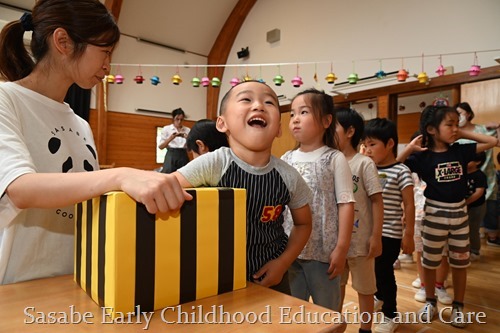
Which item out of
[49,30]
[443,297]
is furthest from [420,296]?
[49,30]

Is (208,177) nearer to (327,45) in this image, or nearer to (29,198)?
(29,198)

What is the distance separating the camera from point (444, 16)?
4.50 m

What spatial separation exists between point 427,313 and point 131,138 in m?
6.72

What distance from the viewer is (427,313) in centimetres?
207

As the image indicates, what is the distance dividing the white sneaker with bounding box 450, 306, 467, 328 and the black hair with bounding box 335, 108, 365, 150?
1239mm

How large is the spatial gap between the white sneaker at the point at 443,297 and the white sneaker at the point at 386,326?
0.71 metres

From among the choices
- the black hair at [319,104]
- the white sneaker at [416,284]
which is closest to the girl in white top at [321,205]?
the black hair at [319,104]

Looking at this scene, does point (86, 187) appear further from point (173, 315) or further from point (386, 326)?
point (386, 326)

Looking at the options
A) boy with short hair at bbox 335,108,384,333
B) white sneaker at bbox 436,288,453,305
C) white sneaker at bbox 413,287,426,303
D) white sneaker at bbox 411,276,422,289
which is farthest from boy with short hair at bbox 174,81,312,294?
white sneaker at bbox 411,276,422,289

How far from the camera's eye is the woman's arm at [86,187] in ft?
1.74

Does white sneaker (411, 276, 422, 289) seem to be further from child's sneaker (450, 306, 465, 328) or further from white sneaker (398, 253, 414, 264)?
white sneaker (398, 253, 414, 264)

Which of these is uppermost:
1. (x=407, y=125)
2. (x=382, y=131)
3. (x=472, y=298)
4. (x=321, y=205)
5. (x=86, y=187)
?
(x=407, y=125)

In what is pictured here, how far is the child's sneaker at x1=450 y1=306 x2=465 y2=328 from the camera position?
6.46ft

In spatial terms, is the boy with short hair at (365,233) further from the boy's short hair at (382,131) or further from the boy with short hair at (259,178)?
the boy with short hair at (259,178)
